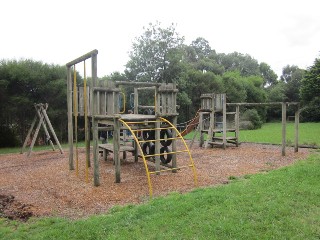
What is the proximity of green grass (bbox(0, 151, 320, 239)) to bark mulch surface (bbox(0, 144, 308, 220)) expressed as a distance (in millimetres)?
608

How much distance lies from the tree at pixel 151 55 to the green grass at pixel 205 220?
51.4 ft

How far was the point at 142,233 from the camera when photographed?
389 cm

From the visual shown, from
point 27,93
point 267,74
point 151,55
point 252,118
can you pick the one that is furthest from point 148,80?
point 267,74

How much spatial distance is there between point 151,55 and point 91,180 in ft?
47.7

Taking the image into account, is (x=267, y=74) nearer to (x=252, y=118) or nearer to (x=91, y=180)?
(x=252, y=118)

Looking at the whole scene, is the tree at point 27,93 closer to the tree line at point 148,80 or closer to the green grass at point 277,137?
the tree line at point 148,80

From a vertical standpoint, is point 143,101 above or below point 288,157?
above

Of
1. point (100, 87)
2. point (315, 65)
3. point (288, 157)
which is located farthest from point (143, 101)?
point (315, 65)

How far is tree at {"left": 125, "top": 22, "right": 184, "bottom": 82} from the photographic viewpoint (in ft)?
67.0

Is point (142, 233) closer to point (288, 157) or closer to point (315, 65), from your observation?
point (288, 157)

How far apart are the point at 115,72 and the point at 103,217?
17.2 metres

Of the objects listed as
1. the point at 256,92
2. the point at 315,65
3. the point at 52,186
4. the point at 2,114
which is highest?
the point at 315,65

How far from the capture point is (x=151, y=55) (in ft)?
67.5

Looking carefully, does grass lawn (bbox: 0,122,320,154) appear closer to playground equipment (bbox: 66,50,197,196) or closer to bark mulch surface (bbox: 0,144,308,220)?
bark mulch surface (bbox: 0,144,308,220)
